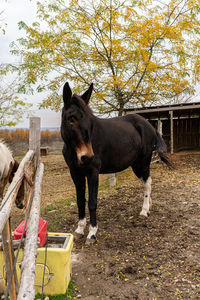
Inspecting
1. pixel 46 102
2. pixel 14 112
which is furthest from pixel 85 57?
pixel 14 112

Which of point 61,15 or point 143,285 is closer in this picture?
point 143,285

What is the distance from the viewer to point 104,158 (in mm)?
3334

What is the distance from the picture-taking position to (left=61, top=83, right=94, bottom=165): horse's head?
256cm

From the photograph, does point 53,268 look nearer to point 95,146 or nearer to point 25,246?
point 25,246

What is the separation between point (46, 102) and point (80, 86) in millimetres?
1547

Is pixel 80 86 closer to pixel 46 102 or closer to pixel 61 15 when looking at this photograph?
pixel 46 102

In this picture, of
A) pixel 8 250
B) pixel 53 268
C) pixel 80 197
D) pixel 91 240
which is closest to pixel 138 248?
pixel 91 240

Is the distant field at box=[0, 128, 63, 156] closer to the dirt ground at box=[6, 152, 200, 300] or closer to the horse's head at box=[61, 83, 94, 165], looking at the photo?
the dirt ground at box=[6, 152, 200, 300]

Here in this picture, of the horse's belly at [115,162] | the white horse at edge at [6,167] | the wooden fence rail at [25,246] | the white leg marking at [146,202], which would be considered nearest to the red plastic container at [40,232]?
the wooden fence rail at [25,246]

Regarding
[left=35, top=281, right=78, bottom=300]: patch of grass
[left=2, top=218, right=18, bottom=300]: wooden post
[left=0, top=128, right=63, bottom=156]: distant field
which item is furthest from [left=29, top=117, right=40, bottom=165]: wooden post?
[left=0, top=128, right=63, bottom=156]: distant field

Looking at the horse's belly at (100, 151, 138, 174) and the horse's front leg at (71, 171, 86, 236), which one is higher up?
the horse's belly at (100, 151, 138, 174)

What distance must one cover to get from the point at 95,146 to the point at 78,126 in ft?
2.00

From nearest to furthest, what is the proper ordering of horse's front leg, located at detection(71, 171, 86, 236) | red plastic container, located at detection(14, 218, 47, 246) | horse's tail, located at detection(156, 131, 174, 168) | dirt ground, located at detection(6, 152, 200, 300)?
1. red plastic container, located at detection(14, 218, 47, 246)
2. dirt ground, located at detection(6, 152, 200, 300)
3. horse's front leg, located at detection(71, 171, 86, 236)
4. horse's tail, located at detection(156, 131, 174, 168)

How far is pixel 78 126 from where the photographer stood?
258 cm
